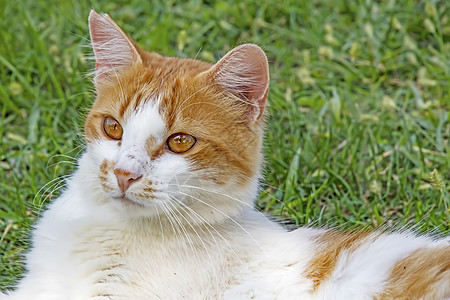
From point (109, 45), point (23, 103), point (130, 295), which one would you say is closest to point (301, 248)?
point (130, 295)

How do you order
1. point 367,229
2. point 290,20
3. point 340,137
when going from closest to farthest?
point 367,229 < point 340,137 < point 290,20

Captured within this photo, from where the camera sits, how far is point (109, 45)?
117 inches

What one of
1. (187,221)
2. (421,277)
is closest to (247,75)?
(187,221)

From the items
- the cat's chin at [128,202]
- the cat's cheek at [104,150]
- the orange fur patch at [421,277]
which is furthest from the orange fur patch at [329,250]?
the cat's cheek at [104,150]

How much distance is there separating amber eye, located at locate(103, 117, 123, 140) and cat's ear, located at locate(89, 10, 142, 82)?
287mm

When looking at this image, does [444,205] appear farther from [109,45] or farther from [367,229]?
[109,45]

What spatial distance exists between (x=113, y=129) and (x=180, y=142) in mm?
296

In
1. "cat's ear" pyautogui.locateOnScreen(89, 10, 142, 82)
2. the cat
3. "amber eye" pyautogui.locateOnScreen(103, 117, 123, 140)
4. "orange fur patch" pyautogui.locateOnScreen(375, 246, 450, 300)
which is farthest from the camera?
"cat's ear" pyautogui.locateOnScreen(89, 10, 142, 82)

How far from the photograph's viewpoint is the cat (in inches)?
103

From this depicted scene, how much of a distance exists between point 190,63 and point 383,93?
2.19 m

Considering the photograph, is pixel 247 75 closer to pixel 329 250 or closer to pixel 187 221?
pixel 187 221

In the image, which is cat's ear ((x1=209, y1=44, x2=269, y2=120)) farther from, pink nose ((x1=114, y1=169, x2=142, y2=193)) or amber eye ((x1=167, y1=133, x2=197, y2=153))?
pink nose ((x1=114, y1=169, x2=142, y2=193))

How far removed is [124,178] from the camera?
100 inches

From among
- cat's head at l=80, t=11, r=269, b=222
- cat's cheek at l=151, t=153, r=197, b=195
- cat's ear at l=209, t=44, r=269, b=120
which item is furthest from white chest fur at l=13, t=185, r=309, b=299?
cat's ear at l=209, t=44, r=269, b=120
